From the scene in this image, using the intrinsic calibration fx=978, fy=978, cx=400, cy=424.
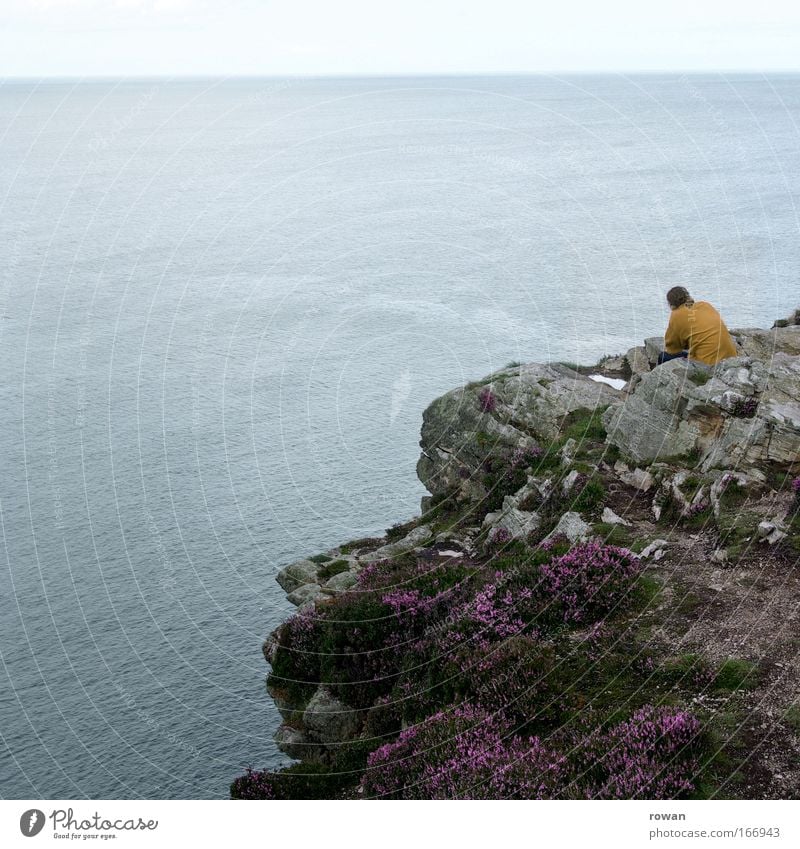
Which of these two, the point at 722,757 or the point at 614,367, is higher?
the point at 614,367

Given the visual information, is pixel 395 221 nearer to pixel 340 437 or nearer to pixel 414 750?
pixel 340 437

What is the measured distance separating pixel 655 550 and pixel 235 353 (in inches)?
1521

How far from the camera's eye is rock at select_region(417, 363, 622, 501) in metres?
25.2

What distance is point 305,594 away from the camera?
23.5 metres

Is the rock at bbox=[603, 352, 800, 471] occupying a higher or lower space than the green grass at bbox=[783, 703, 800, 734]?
higher

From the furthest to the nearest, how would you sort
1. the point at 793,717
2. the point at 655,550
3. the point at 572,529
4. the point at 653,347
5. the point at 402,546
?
the point at 653,347 < the point at 402,546 < the point at 572,529 < the point at 655,550 < the point at 793,717

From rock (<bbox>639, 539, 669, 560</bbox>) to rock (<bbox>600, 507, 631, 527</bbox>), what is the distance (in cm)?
118

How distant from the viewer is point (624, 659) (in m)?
15.0

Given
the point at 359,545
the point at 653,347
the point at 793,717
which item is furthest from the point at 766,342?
the point at 793,717

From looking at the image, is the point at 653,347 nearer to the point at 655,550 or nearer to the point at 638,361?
the point at 638,361

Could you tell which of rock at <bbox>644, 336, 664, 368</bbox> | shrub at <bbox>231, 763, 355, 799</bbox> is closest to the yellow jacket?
rock at <bbox>644, 336, 664, 368</bbox>

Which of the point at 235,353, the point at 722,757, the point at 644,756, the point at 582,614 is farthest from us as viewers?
the point at 235,353

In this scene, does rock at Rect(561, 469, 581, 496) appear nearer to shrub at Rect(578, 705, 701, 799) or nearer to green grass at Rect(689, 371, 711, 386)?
green grass at Rect(689, 371, 711, 386)

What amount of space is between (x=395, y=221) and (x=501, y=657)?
65.7 m
